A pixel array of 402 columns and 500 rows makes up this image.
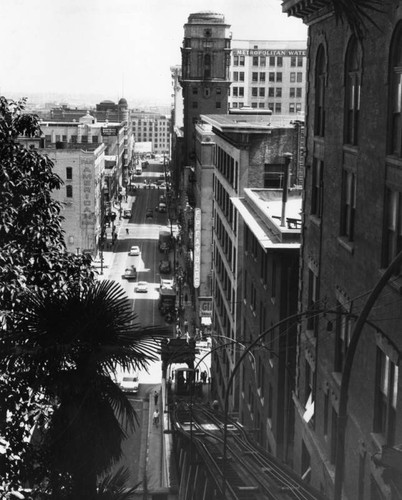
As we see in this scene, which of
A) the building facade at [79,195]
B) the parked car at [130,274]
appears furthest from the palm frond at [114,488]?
the building facade at [79,195]

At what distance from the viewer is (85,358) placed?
16297 millimetres

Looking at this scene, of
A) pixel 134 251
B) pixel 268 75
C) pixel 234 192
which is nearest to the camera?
pixel 234 192

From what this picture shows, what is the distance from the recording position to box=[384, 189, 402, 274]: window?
18.5 meters

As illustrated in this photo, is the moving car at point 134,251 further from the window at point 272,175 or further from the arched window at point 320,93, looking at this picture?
the arched window at point 320,93

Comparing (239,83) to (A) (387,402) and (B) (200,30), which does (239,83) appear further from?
(A) (387,402)

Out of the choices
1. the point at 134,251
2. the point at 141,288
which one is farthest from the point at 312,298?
the point at 134,251

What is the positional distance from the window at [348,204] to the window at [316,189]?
3.75 metres

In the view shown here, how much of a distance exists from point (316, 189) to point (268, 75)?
144967mm

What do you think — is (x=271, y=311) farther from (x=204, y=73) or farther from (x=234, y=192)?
(x=204, y=73)

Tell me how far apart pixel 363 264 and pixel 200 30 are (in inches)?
5103

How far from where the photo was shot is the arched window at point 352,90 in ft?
73.5

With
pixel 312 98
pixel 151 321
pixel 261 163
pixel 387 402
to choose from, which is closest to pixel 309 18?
pixel 312 98

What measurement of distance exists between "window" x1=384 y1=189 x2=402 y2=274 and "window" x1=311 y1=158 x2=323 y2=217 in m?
8.41

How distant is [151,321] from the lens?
89062 mm
